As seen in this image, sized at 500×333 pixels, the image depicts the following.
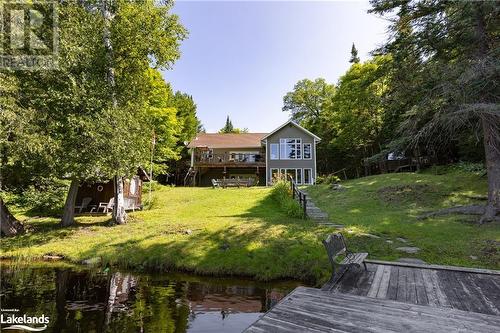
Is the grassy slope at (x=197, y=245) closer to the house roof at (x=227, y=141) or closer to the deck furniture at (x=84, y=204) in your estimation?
the deck furniture at (x=84, y=204)

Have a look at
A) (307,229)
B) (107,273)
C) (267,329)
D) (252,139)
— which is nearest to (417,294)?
(267,329)

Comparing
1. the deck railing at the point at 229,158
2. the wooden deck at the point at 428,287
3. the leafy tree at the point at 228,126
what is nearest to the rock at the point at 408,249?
the wooden deck at the point at 428,287

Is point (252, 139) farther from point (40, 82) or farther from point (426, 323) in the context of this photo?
point (426, 323)

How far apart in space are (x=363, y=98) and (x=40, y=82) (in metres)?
25.3

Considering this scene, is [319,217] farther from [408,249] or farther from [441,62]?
[441,62]

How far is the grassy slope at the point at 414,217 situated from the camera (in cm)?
861

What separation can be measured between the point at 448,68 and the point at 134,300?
40.4 ft

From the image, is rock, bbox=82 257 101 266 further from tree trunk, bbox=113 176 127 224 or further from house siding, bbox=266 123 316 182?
house siding, bbox=266 123 316 182

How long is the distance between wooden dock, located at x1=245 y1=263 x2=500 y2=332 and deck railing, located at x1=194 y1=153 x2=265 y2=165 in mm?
27741

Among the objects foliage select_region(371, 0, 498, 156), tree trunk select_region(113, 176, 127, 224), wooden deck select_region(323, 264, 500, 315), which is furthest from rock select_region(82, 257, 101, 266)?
foliage select_region(371, 0, 498, 156)

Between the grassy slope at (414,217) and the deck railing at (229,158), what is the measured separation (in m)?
12.3

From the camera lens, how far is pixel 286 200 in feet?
54.4

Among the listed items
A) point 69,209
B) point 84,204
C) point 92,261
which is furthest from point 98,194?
point 92,261

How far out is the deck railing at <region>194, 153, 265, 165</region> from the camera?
3334 centimetres
